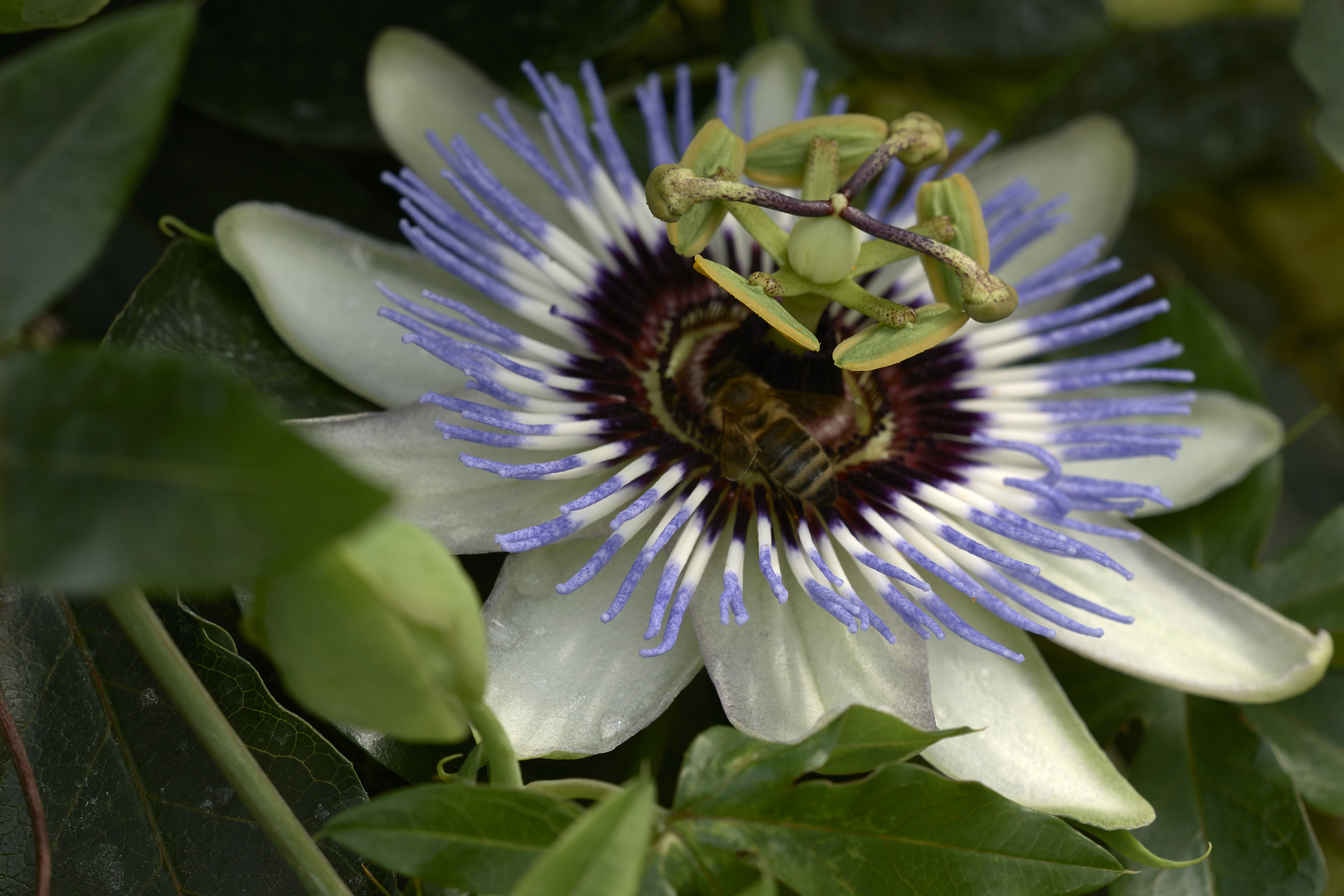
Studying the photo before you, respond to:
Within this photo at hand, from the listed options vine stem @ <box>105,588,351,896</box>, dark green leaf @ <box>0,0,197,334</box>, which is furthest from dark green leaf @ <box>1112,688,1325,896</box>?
dark green leaf @ <box>0,0,197,334</box>

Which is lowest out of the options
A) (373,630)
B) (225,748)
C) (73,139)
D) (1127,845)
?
(1127,845)

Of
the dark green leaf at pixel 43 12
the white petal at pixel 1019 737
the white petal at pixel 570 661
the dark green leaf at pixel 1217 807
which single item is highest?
the dark green leaf at pixel 43 12

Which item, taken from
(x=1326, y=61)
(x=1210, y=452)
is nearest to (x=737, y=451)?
(x=1210, y=452)

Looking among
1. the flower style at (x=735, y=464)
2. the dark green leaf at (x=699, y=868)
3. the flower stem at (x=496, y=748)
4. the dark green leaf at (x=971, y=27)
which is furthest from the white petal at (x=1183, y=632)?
the dark green leaf at (x=971, y=27)

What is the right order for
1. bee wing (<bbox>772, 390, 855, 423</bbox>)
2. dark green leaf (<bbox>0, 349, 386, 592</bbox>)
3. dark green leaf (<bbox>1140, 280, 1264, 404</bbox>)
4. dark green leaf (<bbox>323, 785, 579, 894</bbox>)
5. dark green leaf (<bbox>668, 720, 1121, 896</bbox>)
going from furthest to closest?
dark green leaf (<bbox>1140, 280, 1264, 404</bbox>)
bee wing (<bbox>772, 390, 855, 423</bbox>)
dark green leaf (<bbox>668, 720, 1121, 896</bbox>)
dark green leaf (<bbox>323, 785, 579, 894</bbox>)
dark green leaf (<bbox>0, 349, 386, 592</bbox>)

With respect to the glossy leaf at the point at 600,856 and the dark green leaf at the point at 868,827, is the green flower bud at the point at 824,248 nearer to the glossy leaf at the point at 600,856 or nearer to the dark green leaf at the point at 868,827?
the dark green leaf at the point at 868,827

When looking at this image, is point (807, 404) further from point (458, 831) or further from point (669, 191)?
point (458, 831)

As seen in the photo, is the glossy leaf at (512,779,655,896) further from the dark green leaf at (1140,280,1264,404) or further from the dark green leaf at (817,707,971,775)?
the dark green leaf at (1140,280,1264,404)
